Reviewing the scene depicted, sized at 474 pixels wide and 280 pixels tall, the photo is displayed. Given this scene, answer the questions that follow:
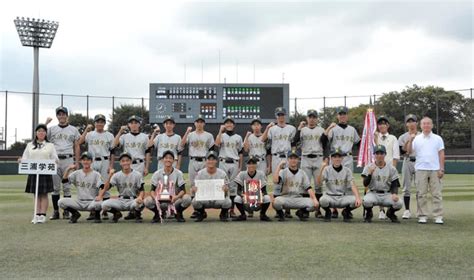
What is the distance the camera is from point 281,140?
9.04m

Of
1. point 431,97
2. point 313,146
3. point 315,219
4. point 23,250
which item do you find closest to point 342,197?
point 315,219

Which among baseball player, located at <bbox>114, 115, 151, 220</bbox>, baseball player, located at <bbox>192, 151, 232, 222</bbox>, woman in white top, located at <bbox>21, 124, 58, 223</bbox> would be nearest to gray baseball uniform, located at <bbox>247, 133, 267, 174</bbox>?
baseball player, located at <bbox>192, 151, 232, 222</bbox>

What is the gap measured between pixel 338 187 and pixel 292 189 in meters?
0.80

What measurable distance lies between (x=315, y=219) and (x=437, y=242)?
2.55 meters

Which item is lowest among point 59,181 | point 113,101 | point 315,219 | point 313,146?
point 315,219

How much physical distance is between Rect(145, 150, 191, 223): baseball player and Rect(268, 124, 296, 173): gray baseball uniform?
200 cm

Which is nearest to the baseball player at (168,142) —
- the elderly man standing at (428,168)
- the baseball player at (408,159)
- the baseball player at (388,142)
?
the baseball player at (388,142)

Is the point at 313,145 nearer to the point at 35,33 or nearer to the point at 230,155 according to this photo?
the point at 230,155

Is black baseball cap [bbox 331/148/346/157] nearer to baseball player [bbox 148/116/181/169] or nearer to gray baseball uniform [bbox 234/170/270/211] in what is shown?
gray baseball uniform [bbox 234/170/270/211]

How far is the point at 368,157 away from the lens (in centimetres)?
909

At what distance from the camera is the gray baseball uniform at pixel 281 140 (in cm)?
902

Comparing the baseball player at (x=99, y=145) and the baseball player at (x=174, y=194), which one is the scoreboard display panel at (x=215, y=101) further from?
the baseball player at (x=174, y=194)

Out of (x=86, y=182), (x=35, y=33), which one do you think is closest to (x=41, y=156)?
(x=86, y=182)

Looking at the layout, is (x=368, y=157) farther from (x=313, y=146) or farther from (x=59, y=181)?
(x=59, y=181)
